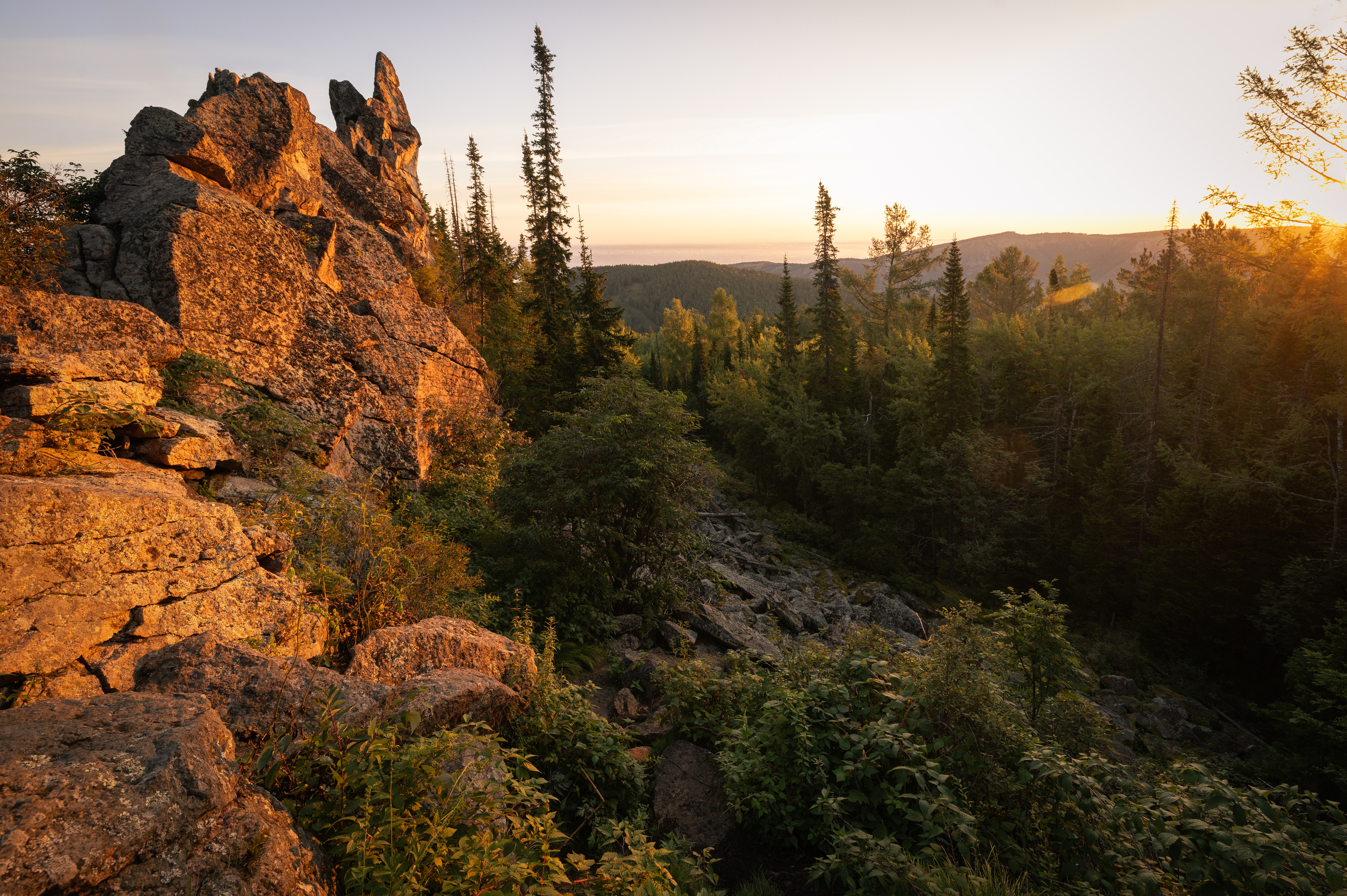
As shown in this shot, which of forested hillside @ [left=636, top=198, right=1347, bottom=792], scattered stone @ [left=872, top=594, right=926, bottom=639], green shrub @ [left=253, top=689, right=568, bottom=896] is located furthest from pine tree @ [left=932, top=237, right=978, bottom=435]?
green shrub @ [left=253, top=689, right=568, bottom=896]

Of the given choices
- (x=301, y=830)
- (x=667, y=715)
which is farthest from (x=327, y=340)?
(x=301, y=830)

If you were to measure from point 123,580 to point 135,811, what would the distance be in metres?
2.60

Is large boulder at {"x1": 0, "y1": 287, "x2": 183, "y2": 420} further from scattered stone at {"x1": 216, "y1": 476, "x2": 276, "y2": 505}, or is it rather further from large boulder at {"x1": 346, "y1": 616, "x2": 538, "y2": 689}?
large boulder at {"x1": 346, "y1": 616, "x2": 538, "y2": 689}

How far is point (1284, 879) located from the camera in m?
3.08

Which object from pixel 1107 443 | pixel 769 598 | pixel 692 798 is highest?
pixel 692 798

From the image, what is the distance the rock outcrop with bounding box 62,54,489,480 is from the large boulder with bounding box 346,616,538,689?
218 inches

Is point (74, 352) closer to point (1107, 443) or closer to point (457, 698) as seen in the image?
point (457, 698)

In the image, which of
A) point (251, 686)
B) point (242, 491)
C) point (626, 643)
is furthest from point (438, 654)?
point (626, 643)

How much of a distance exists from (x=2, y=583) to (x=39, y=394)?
7.11 ft

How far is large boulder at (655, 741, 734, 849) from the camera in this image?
5.09 m

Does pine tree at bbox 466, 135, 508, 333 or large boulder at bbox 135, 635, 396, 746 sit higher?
pine tree at bbox 466, 135, 508, 333

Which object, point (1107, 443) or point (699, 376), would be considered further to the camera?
point (699, 376)

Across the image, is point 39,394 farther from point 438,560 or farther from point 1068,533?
point 1068,533

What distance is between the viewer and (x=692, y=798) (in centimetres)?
542
